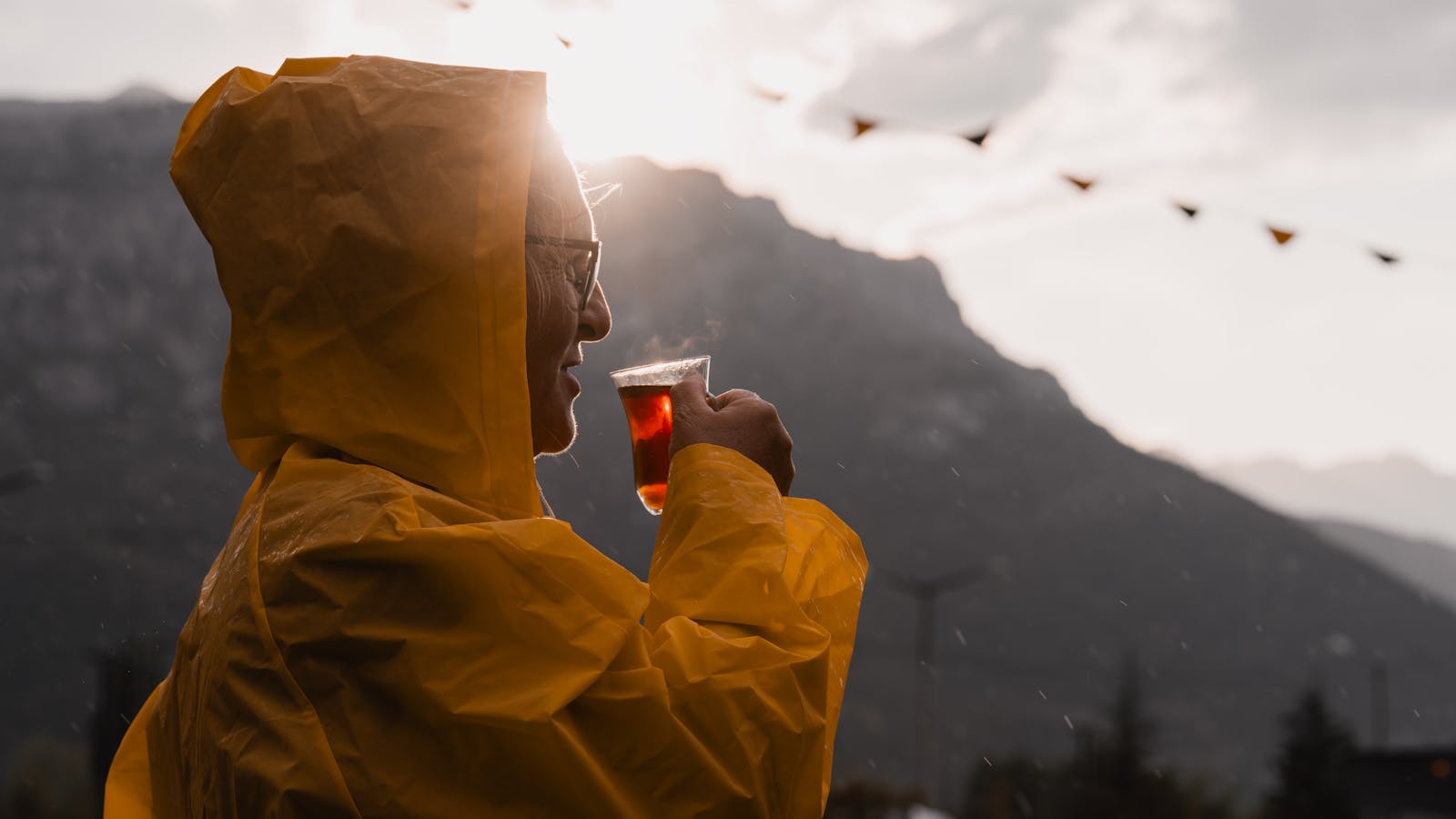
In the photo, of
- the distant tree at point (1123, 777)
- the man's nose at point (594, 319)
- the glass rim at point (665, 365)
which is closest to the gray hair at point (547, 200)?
the man's nose at point (594, 319)

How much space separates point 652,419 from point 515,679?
96cm

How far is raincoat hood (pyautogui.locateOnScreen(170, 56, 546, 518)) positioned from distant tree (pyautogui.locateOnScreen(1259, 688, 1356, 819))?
7031 centimetres

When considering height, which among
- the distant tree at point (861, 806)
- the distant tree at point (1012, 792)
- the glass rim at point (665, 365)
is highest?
the glass rim at point (665, 365)

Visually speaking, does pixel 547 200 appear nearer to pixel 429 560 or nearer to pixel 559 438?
pixel 559 438

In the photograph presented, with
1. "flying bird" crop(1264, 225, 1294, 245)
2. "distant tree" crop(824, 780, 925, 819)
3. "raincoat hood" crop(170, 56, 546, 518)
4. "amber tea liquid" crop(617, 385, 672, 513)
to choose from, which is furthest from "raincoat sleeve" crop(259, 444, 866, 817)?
"distant tree" crop(824, 780, 925, 819)

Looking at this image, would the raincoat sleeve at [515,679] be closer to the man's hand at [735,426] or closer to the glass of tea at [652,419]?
the man's hand at [735,426]

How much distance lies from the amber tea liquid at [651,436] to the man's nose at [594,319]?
310 mm

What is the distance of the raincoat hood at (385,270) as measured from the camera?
1.84 metres

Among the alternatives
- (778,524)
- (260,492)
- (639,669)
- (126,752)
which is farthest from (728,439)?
(126,752)

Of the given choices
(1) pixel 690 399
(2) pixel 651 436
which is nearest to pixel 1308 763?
(2) pixel 651 436

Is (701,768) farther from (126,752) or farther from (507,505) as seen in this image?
(126,752)

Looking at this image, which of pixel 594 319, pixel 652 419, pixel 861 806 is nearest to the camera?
pixel 594 319

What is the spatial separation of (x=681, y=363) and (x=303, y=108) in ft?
2.88

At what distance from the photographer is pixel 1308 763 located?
215 ft
